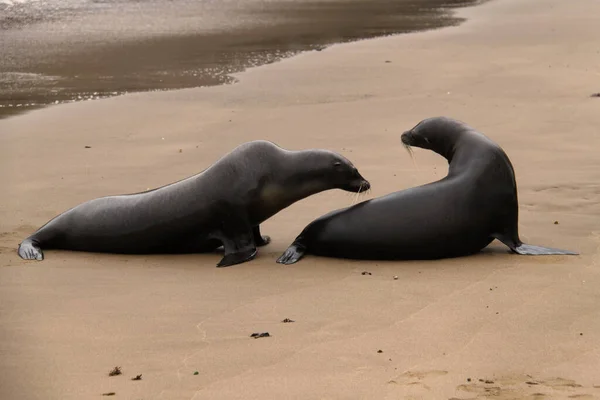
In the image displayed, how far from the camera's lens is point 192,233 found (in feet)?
23.3

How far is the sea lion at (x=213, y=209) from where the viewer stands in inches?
276

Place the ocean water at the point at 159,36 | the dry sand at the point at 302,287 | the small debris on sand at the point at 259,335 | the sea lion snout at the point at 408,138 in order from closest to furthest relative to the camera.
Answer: the dry sand at the point at 302,287 < the small debris on sand at the point at 259,335 < the sea lion snout at the point at 408,138 < the ocean water at the point at 159,36

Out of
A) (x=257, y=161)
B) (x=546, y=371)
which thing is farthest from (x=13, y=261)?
(x=546, y=371)

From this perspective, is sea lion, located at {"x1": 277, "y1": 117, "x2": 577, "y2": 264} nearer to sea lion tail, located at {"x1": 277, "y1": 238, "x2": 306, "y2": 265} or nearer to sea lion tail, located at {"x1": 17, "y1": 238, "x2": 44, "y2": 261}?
sea lion tail, located at {"x1": 277, "y1": 238, "x2": 306, "y2": 265}

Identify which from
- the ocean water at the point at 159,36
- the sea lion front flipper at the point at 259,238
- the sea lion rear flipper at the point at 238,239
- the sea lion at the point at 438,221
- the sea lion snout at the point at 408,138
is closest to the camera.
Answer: the sea lion at the point at 438,221

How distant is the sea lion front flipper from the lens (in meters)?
7.25

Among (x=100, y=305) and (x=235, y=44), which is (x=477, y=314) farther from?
(x=235, y=44)

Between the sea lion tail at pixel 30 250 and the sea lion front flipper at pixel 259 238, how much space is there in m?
1.39

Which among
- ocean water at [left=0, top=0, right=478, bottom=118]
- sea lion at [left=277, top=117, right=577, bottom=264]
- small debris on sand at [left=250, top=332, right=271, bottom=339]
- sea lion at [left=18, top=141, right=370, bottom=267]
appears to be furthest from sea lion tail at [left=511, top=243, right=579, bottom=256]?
ocean water at [left=0, top=0, right=478, bottom=118]

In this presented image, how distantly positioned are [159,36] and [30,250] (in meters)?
13.8

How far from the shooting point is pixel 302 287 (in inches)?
240

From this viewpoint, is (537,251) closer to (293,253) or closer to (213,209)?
(293,253)

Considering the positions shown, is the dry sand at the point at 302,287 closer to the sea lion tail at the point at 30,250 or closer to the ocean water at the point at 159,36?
the sea lion tail at the point at 30,250

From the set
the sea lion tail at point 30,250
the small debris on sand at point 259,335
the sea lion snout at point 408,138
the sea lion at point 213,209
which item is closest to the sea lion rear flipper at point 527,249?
the sea lion at point 213,209
